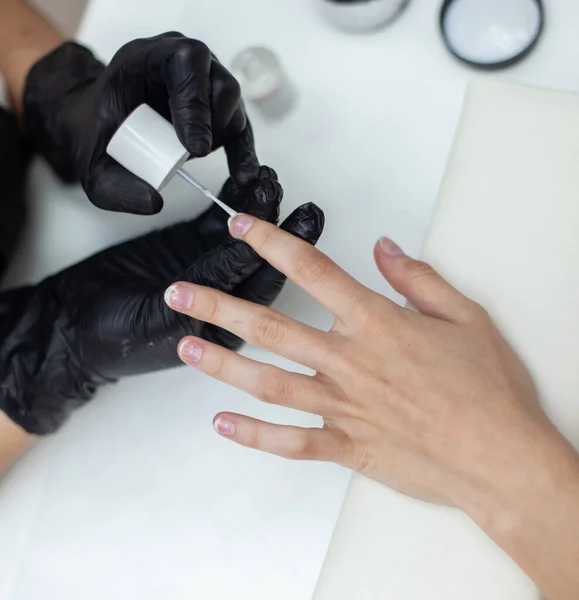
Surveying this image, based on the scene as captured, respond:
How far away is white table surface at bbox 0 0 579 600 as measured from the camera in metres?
0.71

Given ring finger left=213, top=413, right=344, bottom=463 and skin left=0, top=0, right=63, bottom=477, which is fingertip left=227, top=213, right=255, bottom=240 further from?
skin left=0, top=0, right=63, bottom=477

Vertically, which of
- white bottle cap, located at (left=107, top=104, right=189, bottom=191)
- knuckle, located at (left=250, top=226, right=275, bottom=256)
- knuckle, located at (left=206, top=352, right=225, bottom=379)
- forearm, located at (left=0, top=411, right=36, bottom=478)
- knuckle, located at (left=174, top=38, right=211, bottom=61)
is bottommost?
forearm, located at (left=0, top=411, right=36, bottom=478)

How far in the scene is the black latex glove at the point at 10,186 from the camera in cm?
80

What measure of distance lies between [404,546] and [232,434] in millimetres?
183

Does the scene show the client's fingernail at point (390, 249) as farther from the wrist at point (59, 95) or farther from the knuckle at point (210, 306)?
the wrist at point (59, 95)

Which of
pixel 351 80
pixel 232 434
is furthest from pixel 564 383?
pixel 351 80

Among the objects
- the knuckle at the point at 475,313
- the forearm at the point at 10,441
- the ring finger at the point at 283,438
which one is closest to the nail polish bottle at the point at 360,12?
the knuckle at the point at 475,313

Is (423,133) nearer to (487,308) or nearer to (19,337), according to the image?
(487,308)

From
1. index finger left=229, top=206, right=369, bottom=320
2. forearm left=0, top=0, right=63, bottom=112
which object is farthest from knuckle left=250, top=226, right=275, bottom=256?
forearm left=0, top=0, right=63, bottom=112

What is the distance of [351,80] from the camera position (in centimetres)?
81

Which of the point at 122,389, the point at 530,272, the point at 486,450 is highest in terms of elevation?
the point at 530,272

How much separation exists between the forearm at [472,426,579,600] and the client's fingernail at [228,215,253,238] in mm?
305

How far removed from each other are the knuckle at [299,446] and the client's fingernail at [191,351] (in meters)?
0.11

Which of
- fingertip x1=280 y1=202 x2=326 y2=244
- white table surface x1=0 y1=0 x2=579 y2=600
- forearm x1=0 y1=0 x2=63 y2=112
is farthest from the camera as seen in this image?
forearm x1=0 y1=0 x2=63 y2=112
